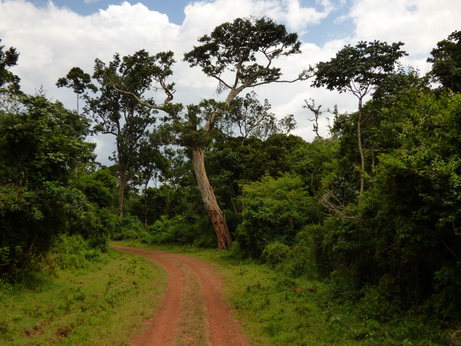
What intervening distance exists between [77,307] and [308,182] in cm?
1767

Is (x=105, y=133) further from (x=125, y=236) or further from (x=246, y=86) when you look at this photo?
(x=246, y=86)

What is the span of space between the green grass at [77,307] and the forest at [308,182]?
1.20m

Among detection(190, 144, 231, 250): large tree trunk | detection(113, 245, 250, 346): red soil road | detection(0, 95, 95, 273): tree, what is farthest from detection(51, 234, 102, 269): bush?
detection(190, 144, 231, 250): large tree trunk

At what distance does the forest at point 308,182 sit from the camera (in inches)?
275

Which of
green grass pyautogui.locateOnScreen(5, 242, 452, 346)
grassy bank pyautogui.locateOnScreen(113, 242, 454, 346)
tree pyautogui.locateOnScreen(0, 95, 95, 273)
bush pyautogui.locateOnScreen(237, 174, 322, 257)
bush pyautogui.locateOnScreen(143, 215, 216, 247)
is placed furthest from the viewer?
bush pyautogui.locateOnScreen(143, 215, 216, 247)

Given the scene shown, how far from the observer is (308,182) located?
24125 millimetres

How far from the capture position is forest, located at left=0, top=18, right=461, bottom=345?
22.9 ft

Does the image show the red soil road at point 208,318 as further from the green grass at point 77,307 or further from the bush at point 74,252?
the bush at point 74,252

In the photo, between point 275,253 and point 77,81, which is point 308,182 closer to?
point 275,253

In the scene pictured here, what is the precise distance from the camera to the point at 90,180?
2586cm

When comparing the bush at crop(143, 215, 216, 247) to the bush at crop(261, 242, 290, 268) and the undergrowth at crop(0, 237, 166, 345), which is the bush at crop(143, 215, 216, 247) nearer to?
the bush at crop(261, 242, 290, 268)

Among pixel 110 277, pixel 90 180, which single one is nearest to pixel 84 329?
pixel 110 277

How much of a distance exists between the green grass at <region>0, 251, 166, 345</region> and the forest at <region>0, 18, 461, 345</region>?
3.95 ft

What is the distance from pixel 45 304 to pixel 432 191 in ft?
33.3
